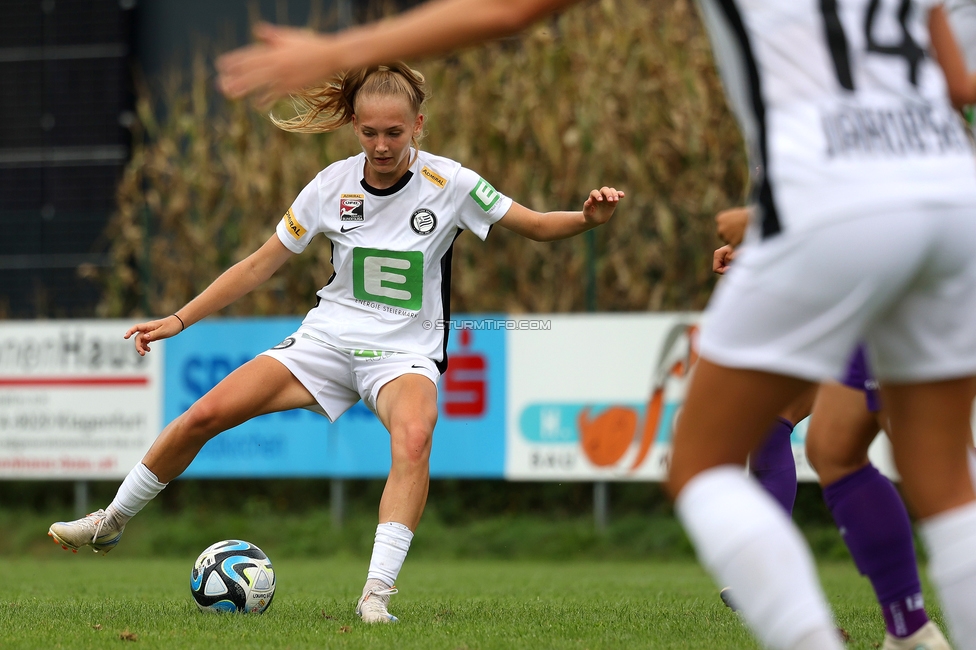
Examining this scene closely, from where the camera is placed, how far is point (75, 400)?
11.2 meters

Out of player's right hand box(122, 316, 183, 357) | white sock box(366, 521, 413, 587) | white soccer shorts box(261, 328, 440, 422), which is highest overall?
player's right hand box(122, 316, 183, 357)

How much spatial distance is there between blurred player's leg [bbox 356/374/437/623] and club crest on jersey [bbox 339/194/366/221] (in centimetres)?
85

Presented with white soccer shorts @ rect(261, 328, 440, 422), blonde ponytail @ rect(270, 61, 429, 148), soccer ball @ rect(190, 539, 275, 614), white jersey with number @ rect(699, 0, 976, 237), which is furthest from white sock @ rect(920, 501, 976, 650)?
soccer ball @ rect(190, 539, 275, 614)

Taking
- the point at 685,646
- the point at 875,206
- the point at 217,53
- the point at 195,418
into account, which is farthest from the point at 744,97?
the point at 217,53

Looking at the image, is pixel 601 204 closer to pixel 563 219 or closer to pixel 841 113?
pixel 563 219

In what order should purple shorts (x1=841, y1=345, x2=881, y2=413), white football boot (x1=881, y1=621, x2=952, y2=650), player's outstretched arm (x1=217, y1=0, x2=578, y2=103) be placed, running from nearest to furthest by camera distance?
player's outstretched arm (x1=217, y1=0, x2=578, y2=103) → white football boot (x1=881, y1=621, x2=952, y2=650) → purple shorts (x1=841, y1=345, x2=881, y2=413)

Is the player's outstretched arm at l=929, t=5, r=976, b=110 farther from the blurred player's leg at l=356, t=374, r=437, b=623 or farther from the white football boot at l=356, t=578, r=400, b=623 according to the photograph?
the white football boot at l=356, t=578, r=400, b=623

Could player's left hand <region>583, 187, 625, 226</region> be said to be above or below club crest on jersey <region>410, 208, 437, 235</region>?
above

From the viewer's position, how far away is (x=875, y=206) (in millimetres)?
2326

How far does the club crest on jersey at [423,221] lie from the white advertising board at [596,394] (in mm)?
5034

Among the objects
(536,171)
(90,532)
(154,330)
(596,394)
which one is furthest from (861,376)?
(536,171)

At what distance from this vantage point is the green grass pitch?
4.18 metres

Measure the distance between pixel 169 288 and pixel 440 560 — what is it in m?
4.52

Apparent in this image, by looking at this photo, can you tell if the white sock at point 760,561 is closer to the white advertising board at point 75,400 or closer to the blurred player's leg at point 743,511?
the blurred player's leg at point 743,511
